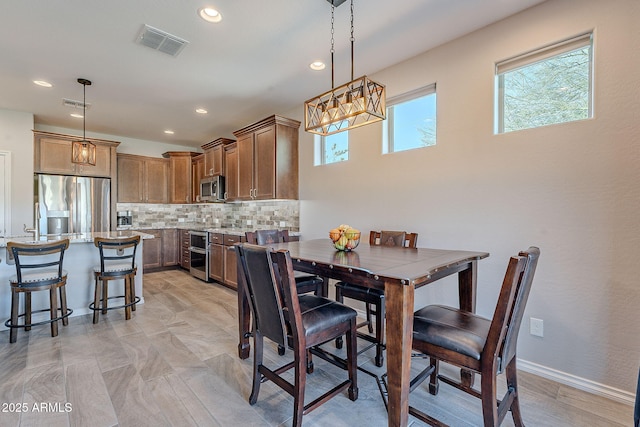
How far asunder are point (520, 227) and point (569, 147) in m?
0.64

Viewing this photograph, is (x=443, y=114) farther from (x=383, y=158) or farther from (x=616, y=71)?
(x=616, y=71)

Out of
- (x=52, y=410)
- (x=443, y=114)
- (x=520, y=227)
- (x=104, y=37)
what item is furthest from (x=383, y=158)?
(x=52, y=410)

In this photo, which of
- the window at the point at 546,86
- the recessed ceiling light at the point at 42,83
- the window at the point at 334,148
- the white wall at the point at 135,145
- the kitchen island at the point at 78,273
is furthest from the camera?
the white wall at the point at 135,145

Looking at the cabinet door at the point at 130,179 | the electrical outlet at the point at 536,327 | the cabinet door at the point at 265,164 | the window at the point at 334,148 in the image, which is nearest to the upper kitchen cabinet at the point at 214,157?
the cabinet door at the point at 265,164

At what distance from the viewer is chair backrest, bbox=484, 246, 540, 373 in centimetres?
126

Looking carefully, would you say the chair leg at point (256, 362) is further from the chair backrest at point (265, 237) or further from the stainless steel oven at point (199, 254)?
the stainless steel oven at point (199, 254)

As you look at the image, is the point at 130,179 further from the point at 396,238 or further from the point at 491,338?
the point at 491,338

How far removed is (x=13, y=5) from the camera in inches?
85.7

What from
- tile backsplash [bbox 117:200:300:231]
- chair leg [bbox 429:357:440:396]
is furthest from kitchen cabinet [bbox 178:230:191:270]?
chair leg [bbox 429:357:440:396]

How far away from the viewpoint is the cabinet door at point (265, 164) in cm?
411

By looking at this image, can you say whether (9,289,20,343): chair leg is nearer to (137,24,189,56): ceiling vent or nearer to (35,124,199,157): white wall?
(137,24,189,56): ceiling vent

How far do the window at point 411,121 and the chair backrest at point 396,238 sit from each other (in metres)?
0.93

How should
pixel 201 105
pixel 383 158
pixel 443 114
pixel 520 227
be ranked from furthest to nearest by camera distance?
pixel 201 105 → pixel 383 158 → pixel 443 114 → pixel 520 227

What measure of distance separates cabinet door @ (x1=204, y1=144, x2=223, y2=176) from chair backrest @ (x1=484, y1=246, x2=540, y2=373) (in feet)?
15.8
